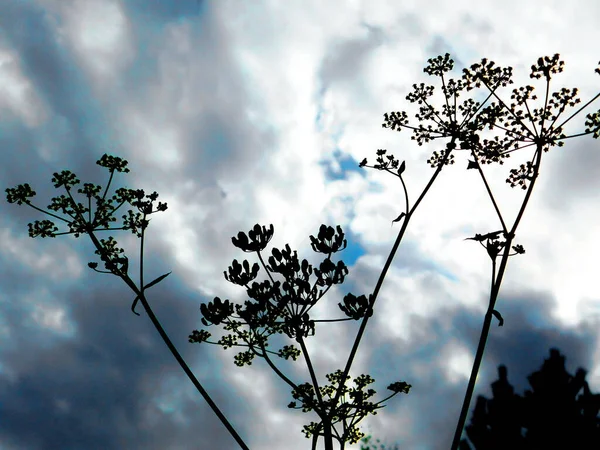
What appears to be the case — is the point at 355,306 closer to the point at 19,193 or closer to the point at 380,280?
the point at 380,280

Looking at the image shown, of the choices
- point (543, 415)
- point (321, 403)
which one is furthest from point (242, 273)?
point (543, 415)

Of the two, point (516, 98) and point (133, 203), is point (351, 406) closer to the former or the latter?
point (133, 203)

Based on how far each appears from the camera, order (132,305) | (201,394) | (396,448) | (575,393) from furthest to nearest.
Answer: (396,448) → (575,393) → (132,305) → (201,394)

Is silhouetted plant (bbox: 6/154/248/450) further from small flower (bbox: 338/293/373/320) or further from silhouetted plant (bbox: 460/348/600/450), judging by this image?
silhouetted plant (bbox: 460/348/600/450)

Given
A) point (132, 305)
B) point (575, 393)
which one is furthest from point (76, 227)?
point (575, 393)

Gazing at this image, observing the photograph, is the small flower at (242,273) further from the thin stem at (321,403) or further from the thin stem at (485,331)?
the thin stem at (485,331)

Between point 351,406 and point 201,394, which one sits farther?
point 351,406

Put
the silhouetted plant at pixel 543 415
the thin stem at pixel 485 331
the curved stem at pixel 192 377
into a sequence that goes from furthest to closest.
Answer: the silhouetted plant at pixel 543 415 < the curved stem at pixel 192 377 < the thin stem at pixel 485 331

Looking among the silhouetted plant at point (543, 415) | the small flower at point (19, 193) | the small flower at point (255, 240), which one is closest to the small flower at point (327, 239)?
the small flower at point (255, 240)
